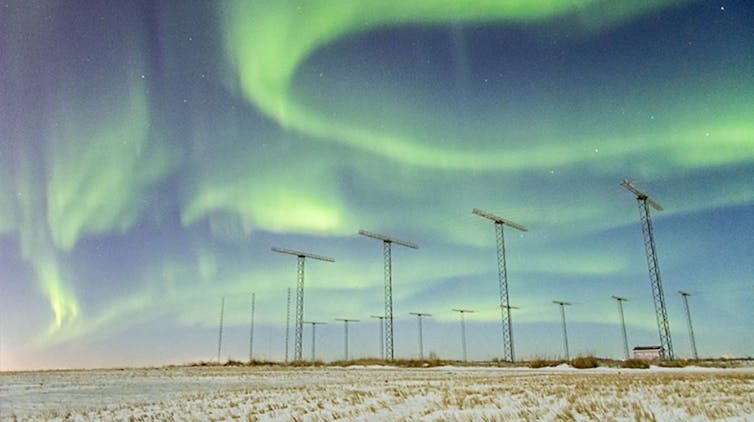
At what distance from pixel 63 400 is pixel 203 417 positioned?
11999mm

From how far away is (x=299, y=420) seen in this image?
1375 cm

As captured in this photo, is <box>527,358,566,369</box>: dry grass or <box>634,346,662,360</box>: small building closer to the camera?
<box>527,358,566,369</box>: dry grass

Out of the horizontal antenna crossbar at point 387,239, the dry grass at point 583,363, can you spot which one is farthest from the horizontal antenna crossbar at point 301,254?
the dry grass at point 583,363

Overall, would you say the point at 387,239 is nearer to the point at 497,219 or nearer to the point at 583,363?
the point at 497,219

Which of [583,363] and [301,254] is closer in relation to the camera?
[583,363]

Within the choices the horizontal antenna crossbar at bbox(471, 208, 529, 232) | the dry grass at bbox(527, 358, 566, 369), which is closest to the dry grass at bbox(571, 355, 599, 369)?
the dry grass at bbox(527, 358, 566, 369)

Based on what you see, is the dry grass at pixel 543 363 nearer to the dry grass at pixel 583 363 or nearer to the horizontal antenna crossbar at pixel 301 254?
the dry grass at pixel 583 363

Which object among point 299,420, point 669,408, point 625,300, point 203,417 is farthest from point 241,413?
point 625,300

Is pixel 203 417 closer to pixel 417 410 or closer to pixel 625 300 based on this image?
pixel 417 410

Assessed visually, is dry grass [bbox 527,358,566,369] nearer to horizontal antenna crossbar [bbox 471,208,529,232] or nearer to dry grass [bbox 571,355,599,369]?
dry grass [bbox 571,355,599,369]

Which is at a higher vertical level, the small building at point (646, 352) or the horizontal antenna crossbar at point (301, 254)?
the horizontal antenna crossbar at point (301, 254)

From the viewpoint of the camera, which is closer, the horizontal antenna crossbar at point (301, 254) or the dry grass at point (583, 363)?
the dry grass at point (583, 363)

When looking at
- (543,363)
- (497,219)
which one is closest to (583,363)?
(543,363)

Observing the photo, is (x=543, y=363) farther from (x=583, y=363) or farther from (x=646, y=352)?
(x=646, y=352)
